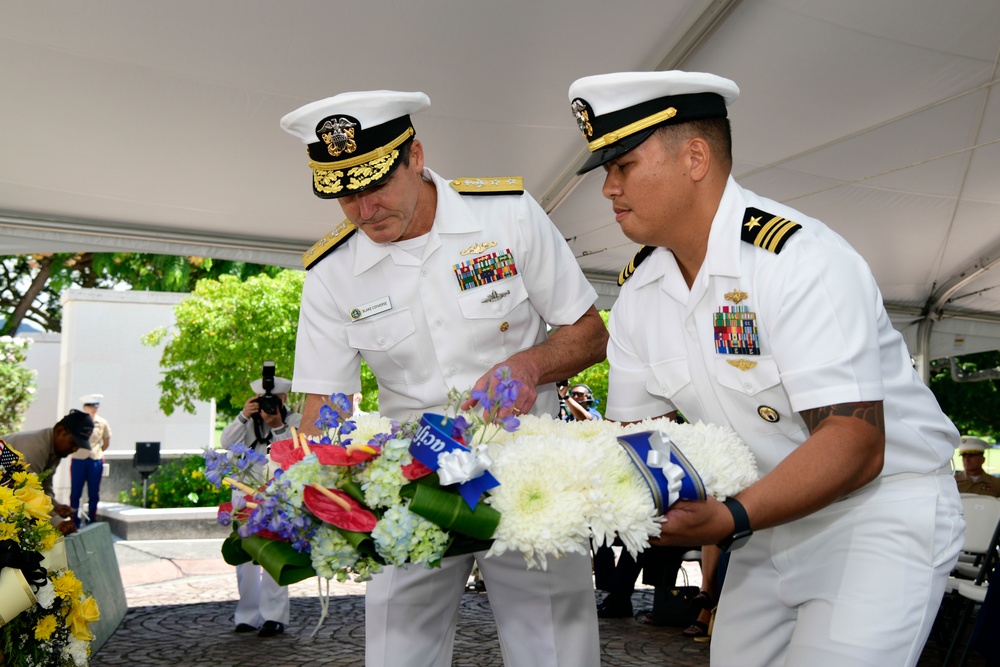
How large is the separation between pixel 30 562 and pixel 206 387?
14.5 meters

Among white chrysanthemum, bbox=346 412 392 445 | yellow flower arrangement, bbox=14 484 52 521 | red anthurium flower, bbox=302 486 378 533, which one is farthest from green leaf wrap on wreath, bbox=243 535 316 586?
yellow flower arrangement, bbox=14 484 52 521

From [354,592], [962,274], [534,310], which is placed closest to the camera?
[534,310]

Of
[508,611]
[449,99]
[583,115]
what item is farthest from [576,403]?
[583,115]

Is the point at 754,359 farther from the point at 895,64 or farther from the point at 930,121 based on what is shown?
the point at 930,121

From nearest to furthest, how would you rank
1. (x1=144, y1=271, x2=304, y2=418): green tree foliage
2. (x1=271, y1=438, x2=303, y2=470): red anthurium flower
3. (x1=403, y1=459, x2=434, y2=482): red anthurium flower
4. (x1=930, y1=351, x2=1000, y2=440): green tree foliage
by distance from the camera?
(x1=403, y1=459, x2=434, y2=482): red anthurium flower < (x1=271, y1=438, x2=303, y2=470): red anthurium flower < (x1=144, y1=271, x2=304, y2=418): green tree foliage < (x1=930, y1=351, x2=1000, y2=440): green tree foliage

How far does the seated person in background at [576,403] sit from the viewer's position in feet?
28.0

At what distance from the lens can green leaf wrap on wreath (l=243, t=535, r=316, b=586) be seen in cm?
179

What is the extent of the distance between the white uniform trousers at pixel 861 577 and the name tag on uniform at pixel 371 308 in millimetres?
1323

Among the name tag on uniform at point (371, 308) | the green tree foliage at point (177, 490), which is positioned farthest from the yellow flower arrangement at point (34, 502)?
the green tree foliage at point (177, 490)

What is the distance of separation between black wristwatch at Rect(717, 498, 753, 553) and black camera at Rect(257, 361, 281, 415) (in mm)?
6200

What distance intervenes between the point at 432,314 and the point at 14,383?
76.6 feet

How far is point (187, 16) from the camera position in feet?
16.5

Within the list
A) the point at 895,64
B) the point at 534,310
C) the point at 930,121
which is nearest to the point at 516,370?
the point at 534,310

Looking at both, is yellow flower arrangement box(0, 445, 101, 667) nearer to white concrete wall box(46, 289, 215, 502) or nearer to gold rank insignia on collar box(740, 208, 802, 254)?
gold rank insignia on collar box(740, 208, 802, 254)
